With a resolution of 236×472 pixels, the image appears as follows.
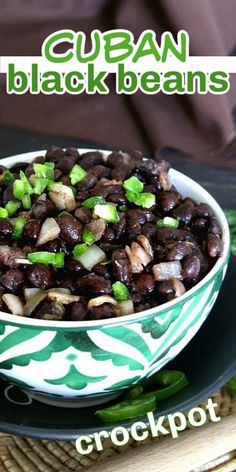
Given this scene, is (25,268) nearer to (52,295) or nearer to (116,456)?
(52,295)

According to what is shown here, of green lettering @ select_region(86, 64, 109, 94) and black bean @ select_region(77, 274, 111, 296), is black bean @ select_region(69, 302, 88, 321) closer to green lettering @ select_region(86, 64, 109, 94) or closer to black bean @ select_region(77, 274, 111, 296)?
black bean @ select_region(77, 274, 111, 296)

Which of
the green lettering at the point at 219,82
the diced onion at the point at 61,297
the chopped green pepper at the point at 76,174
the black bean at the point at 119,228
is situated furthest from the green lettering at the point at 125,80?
the diced onion at the point at 61,297

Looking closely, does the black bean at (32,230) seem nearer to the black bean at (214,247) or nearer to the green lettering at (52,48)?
the black bean at (214,247)

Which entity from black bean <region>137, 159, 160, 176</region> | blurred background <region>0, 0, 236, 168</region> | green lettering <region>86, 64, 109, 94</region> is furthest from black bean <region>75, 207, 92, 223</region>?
blurred background <region>0, 0, 236, 168</region>

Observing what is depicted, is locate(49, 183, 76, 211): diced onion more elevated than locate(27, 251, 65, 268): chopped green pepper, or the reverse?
locate(49, 183, 76, 211): diced onion

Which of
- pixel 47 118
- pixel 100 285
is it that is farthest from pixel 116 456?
pixel 47 118
